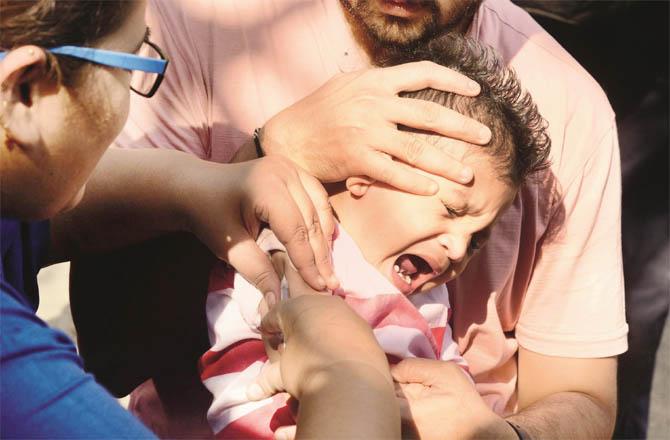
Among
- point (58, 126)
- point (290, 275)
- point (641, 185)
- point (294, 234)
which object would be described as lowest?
point (641, 185)

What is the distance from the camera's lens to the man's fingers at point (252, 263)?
A: 1.66 metres

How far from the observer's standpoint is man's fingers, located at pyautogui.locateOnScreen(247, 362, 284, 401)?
1.47m

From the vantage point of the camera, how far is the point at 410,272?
1.89 m

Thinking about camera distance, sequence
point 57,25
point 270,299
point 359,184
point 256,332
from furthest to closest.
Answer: point 359,184 → point 256,332 → point 270,299 → point 57,25

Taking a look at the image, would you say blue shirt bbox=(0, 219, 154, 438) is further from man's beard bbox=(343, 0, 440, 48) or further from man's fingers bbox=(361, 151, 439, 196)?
man's beard bbox=(343, 0, 440, 48)

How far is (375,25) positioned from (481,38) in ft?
1.00

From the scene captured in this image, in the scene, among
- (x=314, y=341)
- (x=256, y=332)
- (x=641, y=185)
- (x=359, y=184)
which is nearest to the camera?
(x=314, y=341)

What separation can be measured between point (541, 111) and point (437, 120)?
1.60 feet

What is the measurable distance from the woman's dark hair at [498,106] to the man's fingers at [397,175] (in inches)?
6.2

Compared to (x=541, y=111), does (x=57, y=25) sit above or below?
above

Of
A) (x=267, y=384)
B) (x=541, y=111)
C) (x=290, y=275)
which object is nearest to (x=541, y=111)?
(x=541, y=111)

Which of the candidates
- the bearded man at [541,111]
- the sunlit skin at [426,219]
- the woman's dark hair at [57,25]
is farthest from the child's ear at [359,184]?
the woman's dark hair at [57,25]

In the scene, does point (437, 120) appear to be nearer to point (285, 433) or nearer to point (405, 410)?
point (405, 410)

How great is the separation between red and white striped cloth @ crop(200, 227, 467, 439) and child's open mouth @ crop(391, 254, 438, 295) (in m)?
0.04
